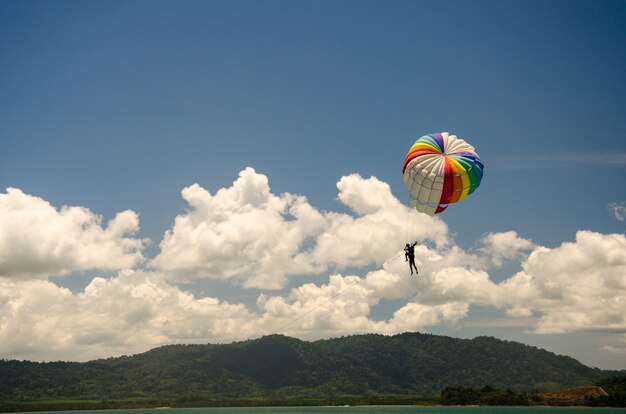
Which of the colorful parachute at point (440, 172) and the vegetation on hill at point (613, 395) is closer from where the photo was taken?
the colorful parachute at point (440, 172)

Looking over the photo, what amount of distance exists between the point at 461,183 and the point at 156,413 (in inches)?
7103

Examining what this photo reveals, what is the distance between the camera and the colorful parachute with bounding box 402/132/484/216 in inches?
1614

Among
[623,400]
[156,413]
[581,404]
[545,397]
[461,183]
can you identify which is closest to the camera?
[461,183]

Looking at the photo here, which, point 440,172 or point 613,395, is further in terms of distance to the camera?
point 613,395

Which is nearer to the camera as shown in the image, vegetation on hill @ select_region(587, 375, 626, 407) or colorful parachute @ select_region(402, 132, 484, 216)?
colorful parachute @ select_region(402, 132, 484, 216)

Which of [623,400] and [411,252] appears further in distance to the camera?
[623,400]

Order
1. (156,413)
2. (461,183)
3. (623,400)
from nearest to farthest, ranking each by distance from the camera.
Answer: (461,183) < (623,400) < (156,413)

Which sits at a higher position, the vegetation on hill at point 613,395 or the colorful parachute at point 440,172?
the colorful parachute at point 440,172

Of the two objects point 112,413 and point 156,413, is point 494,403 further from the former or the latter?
point 112,413

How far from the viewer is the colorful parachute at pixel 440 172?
4100 centimetres

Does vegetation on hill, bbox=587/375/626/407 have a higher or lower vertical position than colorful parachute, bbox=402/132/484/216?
lower

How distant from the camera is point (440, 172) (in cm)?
4084

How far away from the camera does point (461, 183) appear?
136 ft

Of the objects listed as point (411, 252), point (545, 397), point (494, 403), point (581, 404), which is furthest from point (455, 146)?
point (545, 397)
